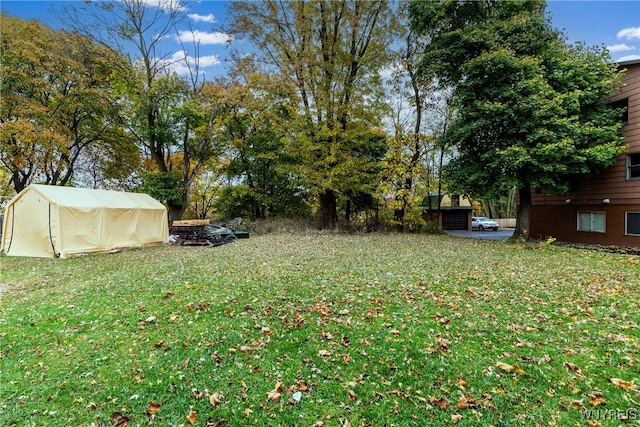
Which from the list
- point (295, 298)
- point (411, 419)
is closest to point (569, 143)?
point (295, 298)

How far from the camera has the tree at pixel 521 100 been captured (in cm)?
1105

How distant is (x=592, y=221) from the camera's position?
13.3m

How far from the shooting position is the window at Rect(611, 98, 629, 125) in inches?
460

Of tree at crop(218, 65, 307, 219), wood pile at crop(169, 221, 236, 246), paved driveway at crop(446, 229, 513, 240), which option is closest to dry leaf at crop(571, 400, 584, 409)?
wood pile at crop(169, 221, 236, 246)

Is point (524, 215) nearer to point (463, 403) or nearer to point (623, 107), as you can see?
point (623, 107)

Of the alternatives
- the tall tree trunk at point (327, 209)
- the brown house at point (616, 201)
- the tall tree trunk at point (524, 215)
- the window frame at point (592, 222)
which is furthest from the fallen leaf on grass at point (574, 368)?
the tall tree trunk at point (327, 209)

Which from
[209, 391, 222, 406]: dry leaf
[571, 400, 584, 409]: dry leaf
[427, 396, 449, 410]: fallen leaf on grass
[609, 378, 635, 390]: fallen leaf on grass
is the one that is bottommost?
[209, 391, 222, 406]: dry leaf

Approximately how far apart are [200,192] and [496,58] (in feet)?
83.6

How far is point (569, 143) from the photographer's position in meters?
10.6

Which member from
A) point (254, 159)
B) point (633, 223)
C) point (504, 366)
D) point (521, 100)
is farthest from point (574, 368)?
point (254, 159)

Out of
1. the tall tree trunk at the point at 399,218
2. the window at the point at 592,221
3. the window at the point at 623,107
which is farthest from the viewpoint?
the tall tree trunk at the point at 399,218

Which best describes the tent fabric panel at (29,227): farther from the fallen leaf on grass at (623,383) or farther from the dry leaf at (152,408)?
the fallen leaf on grass at (623,383)

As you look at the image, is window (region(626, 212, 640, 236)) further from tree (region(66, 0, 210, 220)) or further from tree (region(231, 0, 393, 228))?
tree (region(66, 0, 210, 220))

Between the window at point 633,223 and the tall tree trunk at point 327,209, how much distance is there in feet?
41.3
